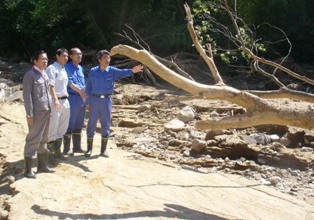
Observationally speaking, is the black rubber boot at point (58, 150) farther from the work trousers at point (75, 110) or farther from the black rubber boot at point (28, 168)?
the black rubber boot at point (28, 168)

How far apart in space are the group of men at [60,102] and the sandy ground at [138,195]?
29 cm

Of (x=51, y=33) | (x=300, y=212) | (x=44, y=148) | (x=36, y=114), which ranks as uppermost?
(x=51, y=33)

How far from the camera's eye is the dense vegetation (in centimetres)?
1806

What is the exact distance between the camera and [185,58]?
18.1m

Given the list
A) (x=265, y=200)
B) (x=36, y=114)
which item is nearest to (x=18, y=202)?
(x=36, y=114)

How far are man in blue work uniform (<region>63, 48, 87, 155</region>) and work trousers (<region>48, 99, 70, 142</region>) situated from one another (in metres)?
0.28

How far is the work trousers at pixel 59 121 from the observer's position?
6.30 meters

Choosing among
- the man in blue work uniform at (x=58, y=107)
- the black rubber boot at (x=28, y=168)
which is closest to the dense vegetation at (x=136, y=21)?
the man in blue work uniform at (x=58, y=107)

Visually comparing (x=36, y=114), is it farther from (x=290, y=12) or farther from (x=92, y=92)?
(x=290, y=12)

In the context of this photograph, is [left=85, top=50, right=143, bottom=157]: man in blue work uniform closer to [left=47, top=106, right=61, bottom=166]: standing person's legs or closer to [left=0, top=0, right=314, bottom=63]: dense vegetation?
[left=47, top=106, right=61, bottom=166]: standing person's legs

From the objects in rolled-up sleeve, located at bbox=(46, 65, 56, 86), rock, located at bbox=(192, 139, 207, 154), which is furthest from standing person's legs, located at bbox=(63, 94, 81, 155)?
rock, located at bbox=(192, 139, 207, 154)

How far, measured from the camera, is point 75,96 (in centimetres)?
688

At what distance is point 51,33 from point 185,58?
21.4ft

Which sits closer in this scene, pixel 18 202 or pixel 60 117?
pixel 18 202
